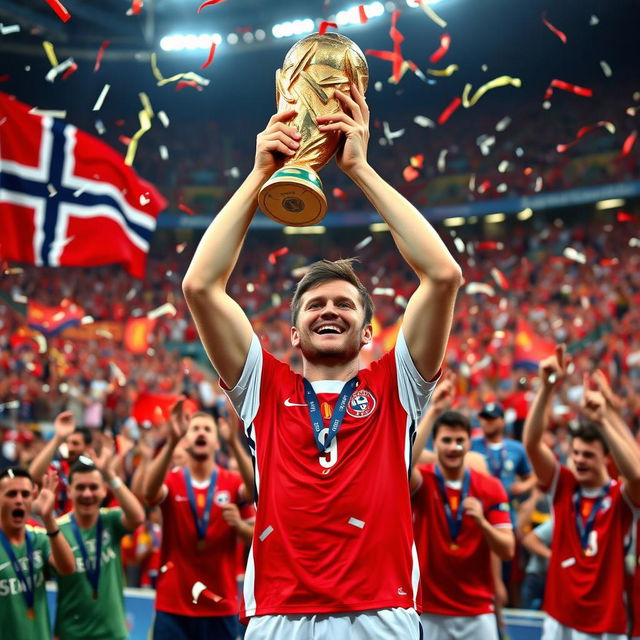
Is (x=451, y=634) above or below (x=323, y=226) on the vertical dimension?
below

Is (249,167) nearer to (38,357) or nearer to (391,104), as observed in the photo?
(391,104)

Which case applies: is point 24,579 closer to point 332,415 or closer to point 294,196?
point 332,415

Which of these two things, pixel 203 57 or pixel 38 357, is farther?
pixel 203 57

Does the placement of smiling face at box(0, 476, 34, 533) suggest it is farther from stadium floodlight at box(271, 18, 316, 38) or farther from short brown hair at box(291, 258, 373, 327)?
stadium floodlight at box(271, 18, 316, 38)

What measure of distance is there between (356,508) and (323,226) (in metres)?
24.2

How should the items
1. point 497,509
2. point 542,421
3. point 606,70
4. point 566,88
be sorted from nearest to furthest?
point 542,421, point 497,509, point 566,88, point 606,70

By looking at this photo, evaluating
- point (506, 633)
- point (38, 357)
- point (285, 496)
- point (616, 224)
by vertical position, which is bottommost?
point (506, 633)

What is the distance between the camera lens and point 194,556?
197 inches

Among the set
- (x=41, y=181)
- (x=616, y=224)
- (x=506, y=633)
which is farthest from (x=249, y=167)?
(x=506, y=633)

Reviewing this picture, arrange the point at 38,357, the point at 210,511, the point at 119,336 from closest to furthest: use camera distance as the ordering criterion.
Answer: the point at 210,511 < the point at 38,357 < the point at 119,336

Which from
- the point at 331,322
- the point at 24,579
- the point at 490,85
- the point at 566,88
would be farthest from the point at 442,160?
the point at 331,322

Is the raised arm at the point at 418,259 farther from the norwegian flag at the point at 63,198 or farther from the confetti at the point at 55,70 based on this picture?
the norwegian flag at the point at 63,198

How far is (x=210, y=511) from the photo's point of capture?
509cm

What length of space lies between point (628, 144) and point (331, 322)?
2060 centimetres
